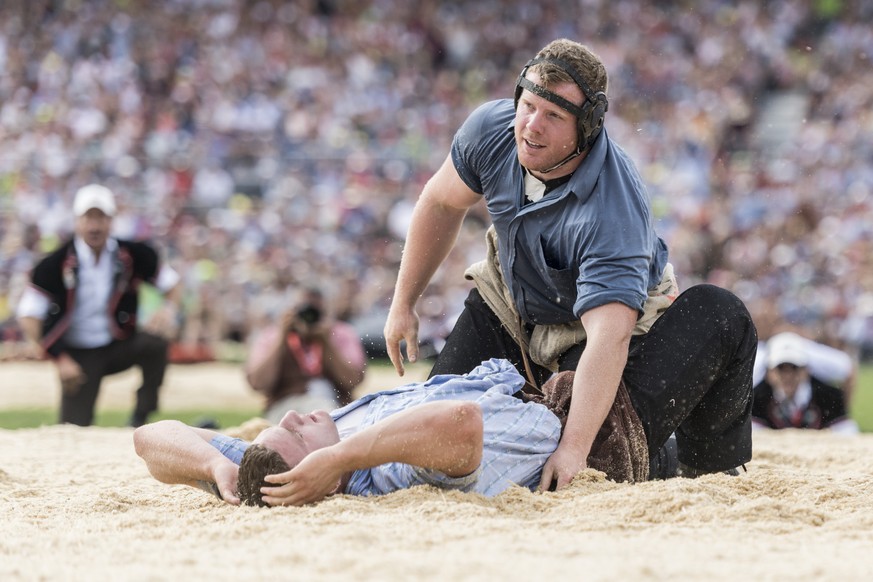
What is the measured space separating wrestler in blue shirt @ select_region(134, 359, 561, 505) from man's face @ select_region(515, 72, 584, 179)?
0.77 meters

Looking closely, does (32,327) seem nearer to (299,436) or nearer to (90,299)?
(90,299)

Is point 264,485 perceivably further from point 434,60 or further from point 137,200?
point 434,60

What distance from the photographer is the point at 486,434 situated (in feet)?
13.3

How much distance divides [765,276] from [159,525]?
13526 mm

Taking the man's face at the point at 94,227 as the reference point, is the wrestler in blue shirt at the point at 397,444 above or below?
below

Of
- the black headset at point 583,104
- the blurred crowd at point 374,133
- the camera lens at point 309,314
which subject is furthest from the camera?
the blurred crowd at point 374,133

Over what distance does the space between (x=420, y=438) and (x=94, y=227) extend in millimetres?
6065

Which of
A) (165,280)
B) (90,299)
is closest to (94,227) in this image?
(90,299)

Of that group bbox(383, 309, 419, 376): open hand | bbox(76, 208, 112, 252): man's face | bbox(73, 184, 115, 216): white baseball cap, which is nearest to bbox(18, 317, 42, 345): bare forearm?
bbox(76, 208, 112, 252): man's face

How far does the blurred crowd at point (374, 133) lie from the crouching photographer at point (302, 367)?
9.24ft

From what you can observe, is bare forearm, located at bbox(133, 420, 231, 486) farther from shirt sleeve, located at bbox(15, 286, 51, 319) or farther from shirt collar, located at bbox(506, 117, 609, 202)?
shirt sleeve, located at bbox(15, 286, 51, 319)

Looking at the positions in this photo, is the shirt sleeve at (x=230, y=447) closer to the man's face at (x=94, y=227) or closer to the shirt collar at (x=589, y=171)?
the shirt collar at (x=589, y=171)

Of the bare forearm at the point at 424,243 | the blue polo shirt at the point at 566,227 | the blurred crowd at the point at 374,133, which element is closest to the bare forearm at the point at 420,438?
the blue polo shirt at the point at 566,227

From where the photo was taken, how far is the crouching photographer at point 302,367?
8898 millimetres
